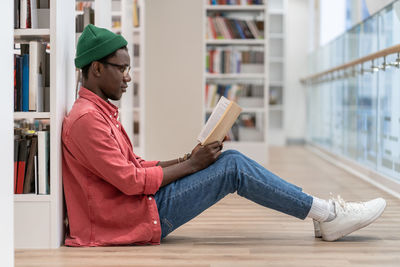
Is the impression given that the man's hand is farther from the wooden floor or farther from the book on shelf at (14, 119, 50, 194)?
the book on shelf at (14, 119, 50, 194)

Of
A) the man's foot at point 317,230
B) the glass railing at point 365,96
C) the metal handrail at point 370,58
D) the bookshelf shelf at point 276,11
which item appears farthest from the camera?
the bookshelf shelf at point 276,11

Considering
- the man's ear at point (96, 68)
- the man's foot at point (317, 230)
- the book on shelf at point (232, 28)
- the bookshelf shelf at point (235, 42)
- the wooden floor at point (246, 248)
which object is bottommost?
the wooden floor at point (246, 248)

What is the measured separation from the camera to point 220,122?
7.76ft

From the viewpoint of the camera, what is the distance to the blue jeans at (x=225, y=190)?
7.66 feet

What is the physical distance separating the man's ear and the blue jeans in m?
0.54

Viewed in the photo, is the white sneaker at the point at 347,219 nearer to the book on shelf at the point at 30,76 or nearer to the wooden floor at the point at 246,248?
the wooden floor at the point at 246,248

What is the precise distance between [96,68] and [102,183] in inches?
18.3

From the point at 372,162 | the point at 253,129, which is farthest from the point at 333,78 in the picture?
the point at 372,162

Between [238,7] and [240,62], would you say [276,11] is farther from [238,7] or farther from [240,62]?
[240,62]

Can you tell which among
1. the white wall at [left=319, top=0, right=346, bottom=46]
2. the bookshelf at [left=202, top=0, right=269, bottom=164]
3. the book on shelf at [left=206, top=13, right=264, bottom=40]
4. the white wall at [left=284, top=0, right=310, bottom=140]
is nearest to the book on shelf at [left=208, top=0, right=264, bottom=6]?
the bookshelf at [left=202, top=0, right=269, bottom=164]

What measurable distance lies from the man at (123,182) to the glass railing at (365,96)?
6.45ft

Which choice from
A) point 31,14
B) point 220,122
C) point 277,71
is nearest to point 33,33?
point 31,14
